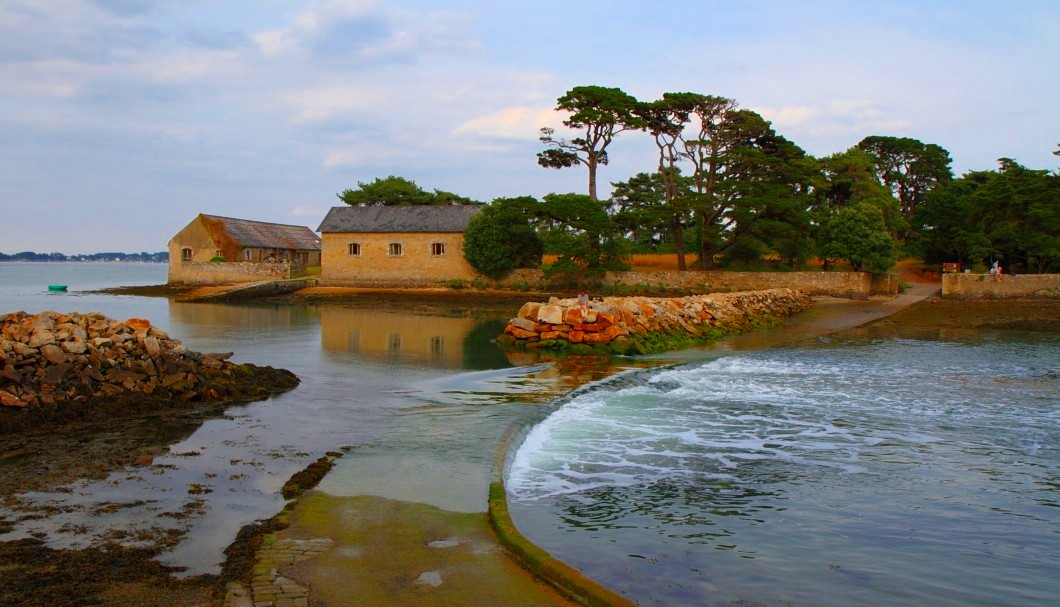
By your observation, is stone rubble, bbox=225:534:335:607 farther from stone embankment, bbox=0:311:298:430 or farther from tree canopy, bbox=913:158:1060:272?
tree canopy, bbox=913:158:1060:272

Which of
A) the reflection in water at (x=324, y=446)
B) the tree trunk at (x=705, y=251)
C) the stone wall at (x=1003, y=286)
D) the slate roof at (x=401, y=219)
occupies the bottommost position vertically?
the reflection in water at (x=324, y=446)

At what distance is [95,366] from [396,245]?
33783 mm

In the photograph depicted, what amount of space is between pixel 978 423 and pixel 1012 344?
11630 millimetres

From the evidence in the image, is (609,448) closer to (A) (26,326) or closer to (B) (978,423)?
(B) (978,423)

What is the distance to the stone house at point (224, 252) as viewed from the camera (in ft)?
149

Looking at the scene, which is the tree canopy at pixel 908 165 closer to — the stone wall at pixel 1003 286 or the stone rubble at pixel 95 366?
the stone wall at pixel 1003 286

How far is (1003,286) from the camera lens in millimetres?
33844

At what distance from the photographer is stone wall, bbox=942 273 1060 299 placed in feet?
110

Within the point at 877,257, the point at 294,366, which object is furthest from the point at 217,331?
the point at 877,257

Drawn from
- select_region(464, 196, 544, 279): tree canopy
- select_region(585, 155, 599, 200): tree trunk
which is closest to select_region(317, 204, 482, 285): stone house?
select_region(464, 196, 544, 279): tree canopy

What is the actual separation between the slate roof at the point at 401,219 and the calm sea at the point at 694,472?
28676mm

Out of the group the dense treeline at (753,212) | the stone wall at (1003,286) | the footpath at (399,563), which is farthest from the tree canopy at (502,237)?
the footpath at (399,563)

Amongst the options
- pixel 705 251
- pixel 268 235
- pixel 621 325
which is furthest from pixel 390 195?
pixel 621 325

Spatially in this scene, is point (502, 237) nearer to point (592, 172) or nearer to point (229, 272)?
point (592, 172)
